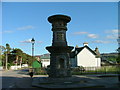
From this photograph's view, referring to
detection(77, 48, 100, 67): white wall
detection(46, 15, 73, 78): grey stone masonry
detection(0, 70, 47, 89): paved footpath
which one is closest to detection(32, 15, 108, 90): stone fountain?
detection(46, 15, 73, 78): grey stone masonry

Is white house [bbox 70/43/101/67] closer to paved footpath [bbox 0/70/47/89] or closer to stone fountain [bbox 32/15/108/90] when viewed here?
paved footpath [bbox 0/70/47/89]

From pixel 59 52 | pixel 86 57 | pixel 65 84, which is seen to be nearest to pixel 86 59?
pixel 86 57

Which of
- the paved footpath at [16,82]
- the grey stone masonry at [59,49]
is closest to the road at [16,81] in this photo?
the paved footpath at [16,82]

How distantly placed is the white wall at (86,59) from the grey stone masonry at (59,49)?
30811 millimetres

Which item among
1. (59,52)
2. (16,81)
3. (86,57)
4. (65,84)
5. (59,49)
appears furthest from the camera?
(86,57)

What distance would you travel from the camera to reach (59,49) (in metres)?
19.2

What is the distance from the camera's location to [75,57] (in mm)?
52219

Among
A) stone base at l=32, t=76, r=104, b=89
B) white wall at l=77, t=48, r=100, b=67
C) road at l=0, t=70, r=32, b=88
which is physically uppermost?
white wall at l=77, t=48, r=100, b=67

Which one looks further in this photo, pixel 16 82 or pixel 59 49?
pixel 16 82

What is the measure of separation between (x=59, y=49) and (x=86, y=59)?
32.4 metres

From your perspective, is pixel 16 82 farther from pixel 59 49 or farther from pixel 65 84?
pixel 65 84

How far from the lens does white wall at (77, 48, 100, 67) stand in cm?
5003

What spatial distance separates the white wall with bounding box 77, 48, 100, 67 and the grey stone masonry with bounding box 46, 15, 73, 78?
30.8m

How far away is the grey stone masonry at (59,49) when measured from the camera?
1923cm
